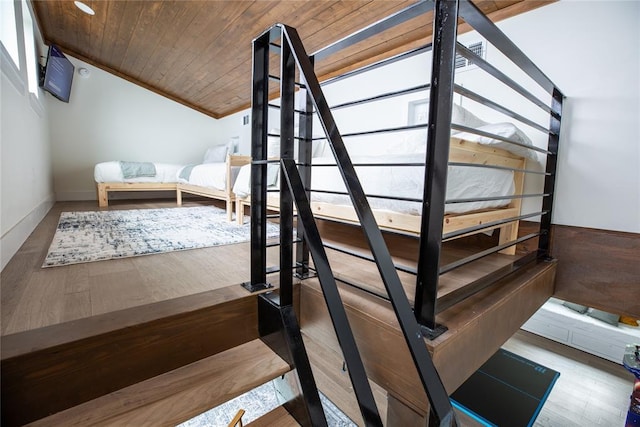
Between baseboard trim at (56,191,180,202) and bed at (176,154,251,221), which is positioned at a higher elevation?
bed at (176,154,251,221)

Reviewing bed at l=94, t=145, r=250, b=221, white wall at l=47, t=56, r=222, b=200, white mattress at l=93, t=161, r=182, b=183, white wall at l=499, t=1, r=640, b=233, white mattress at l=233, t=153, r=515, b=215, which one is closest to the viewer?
white mattress at l=233, t=153, r=515, b=215

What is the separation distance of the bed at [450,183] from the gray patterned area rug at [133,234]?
0.92 meters

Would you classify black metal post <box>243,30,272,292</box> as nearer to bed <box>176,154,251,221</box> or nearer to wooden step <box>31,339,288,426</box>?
wooden step <box>31,339,288,426</box>

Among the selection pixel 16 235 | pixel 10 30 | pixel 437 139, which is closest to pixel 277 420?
pixel 437 139

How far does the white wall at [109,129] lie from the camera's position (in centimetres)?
448

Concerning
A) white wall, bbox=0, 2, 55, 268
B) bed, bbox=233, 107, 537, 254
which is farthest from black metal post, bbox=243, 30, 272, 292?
white wall, bbox=0, 2, 55, 268

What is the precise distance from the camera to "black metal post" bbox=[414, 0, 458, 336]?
84 centimetres

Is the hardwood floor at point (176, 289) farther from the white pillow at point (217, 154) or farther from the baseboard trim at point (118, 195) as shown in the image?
the white pillow at point (217, 154)

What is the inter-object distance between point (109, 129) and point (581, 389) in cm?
662

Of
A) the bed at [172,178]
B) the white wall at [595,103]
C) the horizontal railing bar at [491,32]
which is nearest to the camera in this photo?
the horizontal railing bar at [491,32]

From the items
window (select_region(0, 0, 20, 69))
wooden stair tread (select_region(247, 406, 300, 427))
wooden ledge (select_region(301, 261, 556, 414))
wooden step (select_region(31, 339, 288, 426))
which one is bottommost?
wooden stair tread (select_region(247, 406, 300, 427))

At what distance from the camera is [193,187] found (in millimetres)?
3896

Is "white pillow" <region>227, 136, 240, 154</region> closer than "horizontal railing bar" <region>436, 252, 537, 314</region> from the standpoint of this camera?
No

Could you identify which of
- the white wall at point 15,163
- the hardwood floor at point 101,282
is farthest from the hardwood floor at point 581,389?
the white wall at point 15,163
